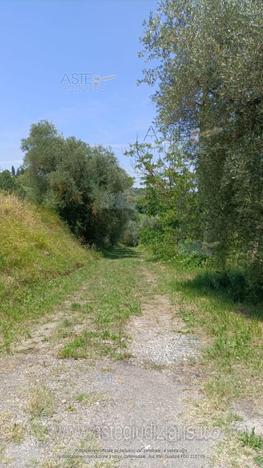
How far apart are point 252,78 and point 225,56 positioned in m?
0.68

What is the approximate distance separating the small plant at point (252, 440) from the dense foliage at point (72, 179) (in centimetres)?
1964

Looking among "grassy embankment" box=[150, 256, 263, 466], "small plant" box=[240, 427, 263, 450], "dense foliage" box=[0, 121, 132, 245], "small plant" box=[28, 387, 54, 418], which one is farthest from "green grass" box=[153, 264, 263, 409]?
"dense foliage" box=[0, 121, 132, 245]

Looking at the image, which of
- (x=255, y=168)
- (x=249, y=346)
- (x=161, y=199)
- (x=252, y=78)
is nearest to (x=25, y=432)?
(x=249, y=346)

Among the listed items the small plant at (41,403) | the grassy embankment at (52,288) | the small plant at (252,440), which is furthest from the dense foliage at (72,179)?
the small plant at (252,440)

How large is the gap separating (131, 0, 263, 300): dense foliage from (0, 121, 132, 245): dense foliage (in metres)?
13.7

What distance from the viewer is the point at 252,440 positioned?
322 cm

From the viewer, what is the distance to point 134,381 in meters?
4.48

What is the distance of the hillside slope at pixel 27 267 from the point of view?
7922mm

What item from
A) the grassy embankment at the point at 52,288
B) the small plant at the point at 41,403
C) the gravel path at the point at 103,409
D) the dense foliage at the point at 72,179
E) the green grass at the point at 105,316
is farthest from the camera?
the dense foliage at the point at 72,179

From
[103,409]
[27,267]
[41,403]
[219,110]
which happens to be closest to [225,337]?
[103,409]

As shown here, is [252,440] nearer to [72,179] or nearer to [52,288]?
[52,288]

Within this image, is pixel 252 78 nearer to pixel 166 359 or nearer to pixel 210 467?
pixel 166 359

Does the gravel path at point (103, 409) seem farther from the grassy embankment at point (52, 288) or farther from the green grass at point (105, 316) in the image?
the grassy embankment at point (52, 288)

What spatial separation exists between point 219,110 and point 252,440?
631 centimetres
